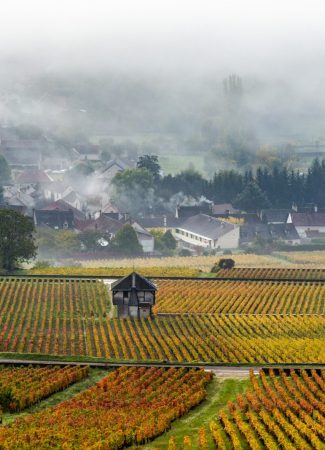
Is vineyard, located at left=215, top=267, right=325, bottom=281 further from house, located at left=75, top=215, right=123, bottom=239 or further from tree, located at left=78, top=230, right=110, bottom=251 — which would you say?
house, located at left=75, top=215, right=123, bottom=239

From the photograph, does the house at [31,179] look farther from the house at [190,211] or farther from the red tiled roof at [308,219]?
the red tiled roof at [308,219]

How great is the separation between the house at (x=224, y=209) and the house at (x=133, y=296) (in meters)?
77.7

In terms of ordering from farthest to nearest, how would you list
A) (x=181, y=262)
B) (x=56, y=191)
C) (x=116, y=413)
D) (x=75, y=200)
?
(x=56, y=191) < (x=75, y=200) < (x=181, y=262) < (x=116, y=413)

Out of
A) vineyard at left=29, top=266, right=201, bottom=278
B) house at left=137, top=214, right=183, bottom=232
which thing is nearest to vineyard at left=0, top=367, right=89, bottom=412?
vineyard at left=29, top=266, right=201, bottom=278

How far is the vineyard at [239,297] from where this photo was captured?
7688cm

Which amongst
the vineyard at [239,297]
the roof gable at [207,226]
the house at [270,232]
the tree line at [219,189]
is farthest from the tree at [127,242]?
the vineyard at [239,297]

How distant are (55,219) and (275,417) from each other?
102 meters

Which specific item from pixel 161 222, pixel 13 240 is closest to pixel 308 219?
pixel 161 222

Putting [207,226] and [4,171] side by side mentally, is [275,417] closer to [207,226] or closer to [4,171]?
[207,226]

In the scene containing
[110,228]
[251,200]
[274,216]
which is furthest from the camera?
[251,200]

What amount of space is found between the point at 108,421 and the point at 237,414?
14.8 feet

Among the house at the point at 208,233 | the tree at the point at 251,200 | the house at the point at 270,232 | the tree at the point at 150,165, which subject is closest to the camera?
the house at the point at 208,233

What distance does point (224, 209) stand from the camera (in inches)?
6211

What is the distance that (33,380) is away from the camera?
5031cm
